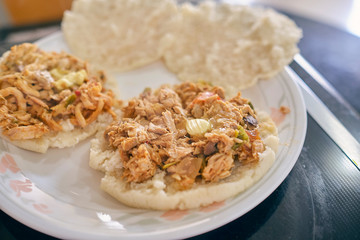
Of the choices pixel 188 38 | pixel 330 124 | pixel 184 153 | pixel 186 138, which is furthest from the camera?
pixel 188 38

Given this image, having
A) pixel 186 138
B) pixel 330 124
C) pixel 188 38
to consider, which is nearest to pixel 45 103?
pixel 186 138

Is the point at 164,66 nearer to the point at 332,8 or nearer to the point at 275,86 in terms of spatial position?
the point at 275,86

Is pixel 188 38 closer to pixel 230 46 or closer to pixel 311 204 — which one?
pixel 230 46

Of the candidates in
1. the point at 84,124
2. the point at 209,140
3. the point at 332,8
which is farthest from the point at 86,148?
the point at 332,8

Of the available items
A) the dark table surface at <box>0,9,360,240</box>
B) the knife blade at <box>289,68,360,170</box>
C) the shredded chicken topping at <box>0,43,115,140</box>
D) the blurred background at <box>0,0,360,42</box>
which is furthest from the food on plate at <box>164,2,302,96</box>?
the blurred background at <box>0,0,360,42</box>

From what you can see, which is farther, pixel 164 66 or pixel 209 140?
pixel 164 66

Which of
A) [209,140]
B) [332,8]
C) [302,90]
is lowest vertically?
[332,8]
